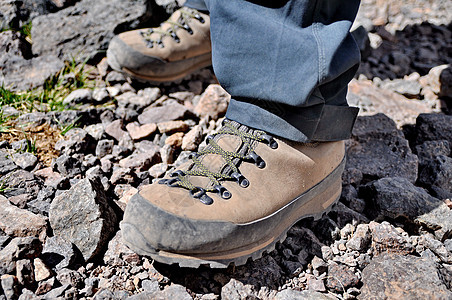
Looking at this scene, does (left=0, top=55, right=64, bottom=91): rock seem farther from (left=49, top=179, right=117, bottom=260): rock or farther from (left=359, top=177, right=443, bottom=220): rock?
(left=359, top=177, right=443, bottom=220): rock

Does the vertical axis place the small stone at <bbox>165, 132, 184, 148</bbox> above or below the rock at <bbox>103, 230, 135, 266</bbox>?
below

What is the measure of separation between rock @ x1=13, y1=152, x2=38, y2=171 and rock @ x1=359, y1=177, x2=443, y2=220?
1612mm

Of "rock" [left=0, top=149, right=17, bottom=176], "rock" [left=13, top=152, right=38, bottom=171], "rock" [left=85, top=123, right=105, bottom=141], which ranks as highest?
"rock" [left=0, top=149, right=17, bottom=176]

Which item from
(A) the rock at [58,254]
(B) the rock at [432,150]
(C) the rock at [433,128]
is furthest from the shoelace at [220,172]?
(C) the rock at [433,128]

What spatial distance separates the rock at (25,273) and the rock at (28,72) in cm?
151

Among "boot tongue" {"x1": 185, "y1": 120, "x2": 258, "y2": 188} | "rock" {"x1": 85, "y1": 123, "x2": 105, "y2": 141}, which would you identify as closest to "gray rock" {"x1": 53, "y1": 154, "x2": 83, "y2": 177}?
"rock" {"x1": 85, "y1": 123, "x2": 105, "y2": 141}

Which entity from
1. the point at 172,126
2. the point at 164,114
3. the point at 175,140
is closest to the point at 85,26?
the point at 164,114

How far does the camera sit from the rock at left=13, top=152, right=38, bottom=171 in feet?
6.54

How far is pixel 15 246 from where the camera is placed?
1.47 meters

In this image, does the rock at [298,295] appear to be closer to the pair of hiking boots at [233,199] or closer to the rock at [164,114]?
the pair of hiking boots at [233,199]

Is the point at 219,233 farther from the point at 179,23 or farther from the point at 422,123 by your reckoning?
the point at 179,23

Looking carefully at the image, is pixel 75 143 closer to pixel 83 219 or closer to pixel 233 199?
pixel 83 219

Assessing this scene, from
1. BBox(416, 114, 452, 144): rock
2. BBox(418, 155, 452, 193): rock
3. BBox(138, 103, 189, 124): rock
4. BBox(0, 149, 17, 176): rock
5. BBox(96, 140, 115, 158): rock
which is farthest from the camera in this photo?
BBox(138, 103, 189, 124): rock

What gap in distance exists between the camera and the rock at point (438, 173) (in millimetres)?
2037
